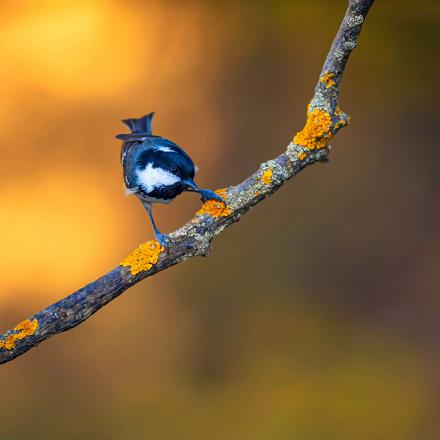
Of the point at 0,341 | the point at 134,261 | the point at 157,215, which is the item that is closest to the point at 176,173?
the point at 134,261

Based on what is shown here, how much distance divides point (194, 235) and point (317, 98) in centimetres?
42

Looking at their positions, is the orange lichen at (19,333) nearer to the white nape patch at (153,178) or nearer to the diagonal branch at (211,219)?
the diagonal branch at (211,219)

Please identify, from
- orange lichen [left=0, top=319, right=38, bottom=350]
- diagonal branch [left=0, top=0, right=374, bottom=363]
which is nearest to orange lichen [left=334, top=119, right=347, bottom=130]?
diagonal branch [left=0, top=0, right=374, bottom=363]

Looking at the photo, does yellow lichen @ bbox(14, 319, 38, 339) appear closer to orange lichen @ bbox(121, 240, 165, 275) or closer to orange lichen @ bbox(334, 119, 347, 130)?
orange lichen @ bbox(121, 240, 165, 275)

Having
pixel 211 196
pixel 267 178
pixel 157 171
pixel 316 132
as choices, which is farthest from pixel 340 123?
pixel 157 171

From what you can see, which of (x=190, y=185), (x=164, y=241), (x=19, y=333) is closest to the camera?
(x=19, y=333)

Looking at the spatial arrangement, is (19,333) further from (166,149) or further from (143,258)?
(166,149)

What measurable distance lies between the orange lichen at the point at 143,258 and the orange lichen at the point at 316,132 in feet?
1.30

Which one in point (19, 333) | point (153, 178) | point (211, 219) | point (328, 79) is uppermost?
point (153, 178)

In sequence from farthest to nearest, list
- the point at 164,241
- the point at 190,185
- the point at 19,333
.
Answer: the point at 190,185
the point at 164,241
the point at 19,333

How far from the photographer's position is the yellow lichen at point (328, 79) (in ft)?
4.35

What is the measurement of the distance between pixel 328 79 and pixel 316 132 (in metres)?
0.12

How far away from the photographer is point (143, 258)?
3.93 ft

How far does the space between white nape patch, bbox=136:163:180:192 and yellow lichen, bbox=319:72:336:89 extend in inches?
16.3
